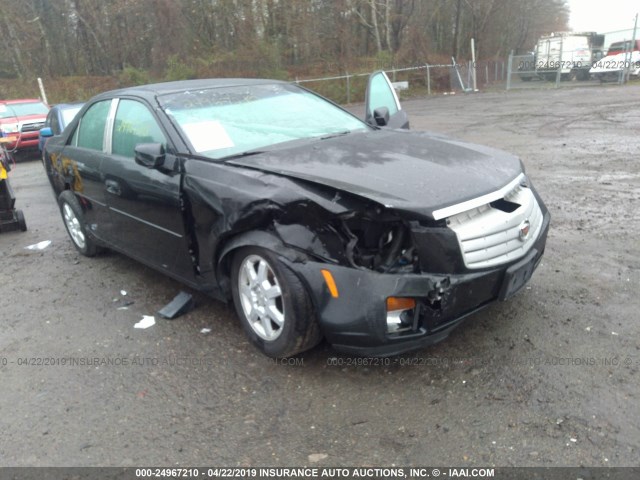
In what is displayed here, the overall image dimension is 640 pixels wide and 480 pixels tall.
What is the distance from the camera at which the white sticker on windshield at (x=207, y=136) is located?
151 inches

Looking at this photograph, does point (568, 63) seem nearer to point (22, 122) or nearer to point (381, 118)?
point (22, 122)

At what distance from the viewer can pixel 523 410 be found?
2.80m

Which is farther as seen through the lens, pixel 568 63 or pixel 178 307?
pixel 568 63

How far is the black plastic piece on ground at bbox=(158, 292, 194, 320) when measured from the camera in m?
4.15

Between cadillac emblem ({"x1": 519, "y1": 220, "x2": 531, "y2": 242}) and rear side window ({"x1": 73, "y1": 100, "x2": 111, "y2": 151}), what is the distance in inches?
139

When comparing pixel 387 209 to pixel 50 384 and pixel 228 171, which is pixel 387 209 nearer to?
pixel 228 171

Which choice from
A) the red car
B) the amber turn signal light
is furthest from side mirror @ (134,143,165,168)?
the red car

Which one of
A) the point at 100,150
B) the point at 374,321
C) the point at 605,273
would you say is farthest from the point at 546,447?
the point at 100,150

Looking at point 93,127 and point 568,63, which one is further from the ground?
point 93,127

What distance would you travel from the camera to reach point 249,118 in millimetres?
4223

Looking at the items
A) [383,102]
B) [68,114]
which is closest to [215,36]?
[68,114]

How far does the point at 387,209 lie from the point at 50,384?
2371 mm

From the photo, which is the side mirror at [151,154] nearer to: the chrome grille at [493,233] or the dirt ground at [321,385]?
the dirt ground at [321,385]

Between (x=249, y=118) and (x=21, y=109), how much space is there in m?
13.3
